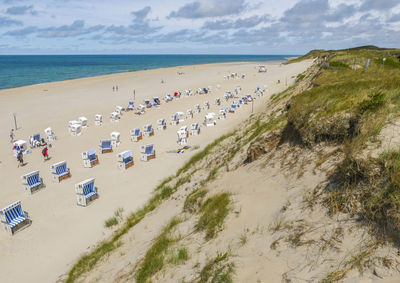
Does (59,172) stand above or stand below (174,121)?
below

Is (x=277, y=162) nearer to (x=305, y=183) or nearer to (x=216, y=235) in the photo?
(x=305, y=183)

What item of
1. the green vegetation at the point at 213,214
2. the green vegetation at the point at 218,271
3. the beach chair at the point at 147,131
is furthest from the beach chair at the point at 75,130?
the green vegetation at the point at 218,271

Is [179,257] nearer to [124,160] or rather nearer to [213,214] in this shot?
[213,214]

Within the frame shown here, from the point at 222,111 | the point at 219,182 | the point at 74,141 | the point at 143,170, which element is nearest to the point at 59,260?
the point at 219,182

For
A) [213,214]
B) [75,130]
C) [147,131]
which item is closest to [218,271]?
[213,214]

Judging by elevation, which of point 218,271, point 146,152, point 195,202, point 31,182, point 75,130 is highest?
point 218,271

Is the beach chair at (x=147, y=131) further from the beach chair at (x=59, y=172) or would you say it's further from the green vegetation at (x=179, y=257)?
the green vegetation at (x=179, y=257)
